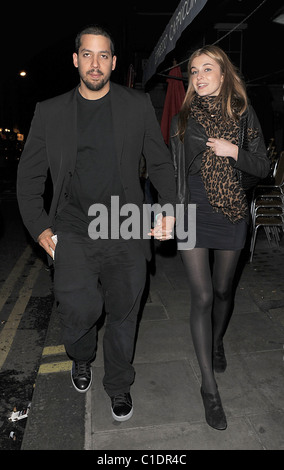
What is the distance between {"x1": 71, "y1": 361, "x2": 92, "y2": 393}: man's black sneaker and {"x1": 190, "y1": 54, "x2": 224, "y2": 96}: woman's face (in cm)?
201

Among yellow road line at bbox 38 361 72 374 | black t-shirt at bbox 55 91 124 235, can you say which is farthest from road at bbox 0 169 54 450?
black t-shirt at bbox 55 91 124 235

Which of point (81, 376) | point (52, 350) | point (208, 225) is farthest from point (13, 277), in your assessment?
point (208, 225)

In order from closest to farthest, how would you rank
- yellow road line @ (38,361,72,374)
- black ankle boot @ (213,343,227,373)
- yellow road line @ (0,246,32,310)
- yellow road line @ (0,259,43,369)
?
black ankle boot @ (213,343,227,373), yellow road line @ (38,361,72,374), yellow road line @ (0,259,43,369), yellow road line @ (0,246,32,310)

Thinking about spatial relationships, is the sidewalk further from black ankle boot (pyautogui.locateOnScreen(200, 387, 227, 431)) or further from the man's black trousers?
the man's black trousers

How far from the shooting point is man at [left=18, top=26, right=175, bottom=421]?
2.49 m

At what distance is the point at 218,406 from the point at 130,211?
1308 millimetres

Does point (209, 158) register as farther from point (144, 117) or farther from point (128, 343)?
point (128, 343)

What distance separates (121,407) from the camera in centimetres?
266

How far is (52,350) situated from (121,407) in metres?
1.22

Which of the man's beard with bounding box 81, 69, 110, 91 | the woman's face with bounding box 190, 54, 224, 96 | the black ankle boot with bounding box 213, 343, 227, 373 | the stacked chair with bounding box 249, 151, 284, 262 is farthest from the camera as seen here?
A: the stacked chair with bounding box 249, 151, 284, 262

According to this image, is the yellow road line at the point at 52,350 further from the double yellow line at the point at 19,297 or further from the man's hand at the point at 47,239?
the man's hand at the point at 47,239

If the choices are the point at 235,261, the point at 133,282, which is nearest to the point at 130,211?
the point at 133,282

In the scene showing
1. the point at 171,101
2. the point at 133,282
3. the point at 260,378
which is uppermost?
the point at 171,101

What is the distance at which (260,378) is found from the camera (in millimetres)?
3109
